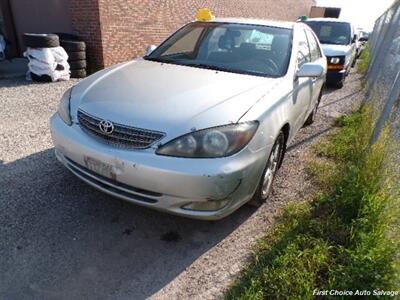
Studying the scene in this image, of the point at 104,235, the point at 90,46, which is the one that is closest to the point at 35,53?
the point at 90,46

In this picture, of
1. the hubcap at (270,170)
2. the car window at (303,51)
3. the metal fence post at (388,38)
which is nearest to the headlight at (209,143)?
the hubcap at (270,170)

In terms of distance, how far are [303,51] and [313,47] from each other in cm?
87

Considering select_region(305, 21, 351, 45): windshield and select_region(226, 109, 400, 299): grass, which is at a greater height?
select_region(305, 21, 351, 45): windshield

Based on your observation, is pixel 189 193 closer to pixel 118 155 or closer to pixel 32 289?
pixel 118 155

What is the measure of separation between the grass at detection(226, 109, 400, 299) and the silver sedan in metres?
0.44

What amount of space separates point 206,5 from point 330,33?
170 inches

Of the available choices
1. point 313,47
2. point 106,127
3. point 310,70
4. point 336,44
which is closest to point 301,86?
point 310,70

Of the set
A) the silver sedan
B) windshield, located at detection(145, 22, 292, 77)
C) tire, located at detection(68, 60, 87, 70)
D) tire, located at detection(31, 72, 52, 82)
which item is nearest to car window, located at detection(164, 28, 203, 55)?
windshield, located at detection(145, 22, 292, 77)

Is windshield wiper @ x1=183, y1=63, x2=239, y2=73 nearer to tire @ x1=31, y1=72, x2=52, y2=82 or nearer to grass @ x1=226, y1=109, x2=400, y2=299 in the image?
grass @ x1=226, y1=109, x2=400, y2=299

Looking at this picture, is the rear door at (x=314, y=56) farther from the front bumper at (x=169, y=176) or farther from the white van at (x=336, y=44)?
the white van at (x=336, y=44)

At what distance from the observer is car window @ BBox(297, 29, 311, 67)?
3541mm

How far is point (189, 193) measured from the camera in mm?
2186

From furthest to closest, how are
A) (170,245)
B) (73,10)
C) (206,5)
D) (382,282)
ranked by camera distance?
(206,5)
(73,10)
(170,245)
(382,282)

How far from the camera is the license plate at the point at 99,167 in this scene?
7.55 feet
